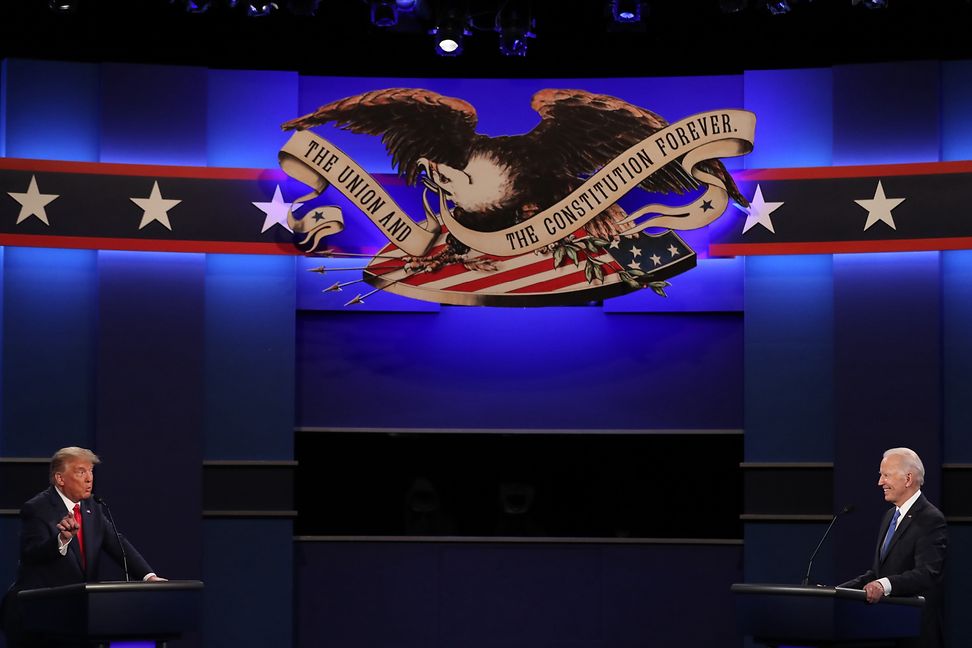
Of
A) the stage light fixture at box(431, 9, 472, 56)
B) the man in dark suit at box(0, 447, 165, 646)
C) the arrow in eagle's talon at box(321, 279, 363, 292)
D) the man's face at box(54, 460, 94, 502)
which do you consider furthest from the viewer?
the arrow in eagle's talon at box(321, 279, 363, 292)

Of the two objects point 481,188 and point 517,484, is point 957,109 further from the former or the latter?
point 517,484

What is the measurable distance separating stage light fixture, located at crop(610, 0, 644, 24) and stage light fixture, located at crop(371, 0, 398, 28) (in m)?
1.20

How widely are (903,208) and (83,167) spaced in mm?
4772

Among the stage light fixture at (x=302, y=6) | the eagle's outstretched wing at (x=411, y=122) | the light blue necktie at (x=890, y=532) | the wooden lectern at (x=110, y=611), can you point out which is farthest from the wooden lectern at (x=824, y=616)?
the stage light fixture at (x=302, y=6)

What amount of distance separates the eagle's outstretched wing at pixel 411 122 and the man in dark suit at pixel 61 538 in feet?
8.98

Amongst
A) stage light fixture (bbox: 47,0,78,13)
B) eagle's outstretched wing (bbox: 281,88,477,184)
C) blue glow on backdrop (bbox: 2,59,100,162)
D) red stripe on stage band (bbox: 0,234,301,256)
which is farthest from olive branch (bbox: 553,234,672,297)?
stage light fixture (bbox: 47,0,78,13)

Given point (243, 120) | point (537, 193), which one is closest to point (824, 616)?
point (537, 193)

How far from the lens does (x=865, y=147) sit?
6969 mm

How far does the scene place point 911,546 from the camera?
519cm

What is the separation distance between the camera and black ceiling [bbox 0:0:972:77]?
705cm

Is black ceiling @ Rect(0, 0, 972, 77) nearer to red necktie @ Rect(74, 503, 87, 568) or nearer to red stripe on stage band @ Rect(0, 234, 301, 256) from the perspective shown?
red stripe on stage band @ Rect(0, 234, 301, 256)

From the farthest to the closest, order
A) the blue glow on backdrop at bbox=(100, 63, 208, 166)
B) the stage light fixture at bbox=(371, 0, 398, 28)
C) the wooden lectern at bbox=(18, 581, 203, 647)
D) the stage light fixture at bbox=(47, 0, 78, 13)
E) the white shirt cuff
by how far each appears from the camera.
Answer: the blue glow on backdrop at bbox=(100, 63, 208, 166), the stage light fixture at bbox=(371, 0, 398, 28), the stage light fixture at bbox=(47, 0, 78, 13), the white shirt cuff, the wooden lectern at bbox=(18, 581, 203, 647)

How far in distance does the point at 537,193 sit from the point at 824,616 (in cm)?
331

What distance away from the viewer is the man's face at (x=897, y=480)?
5.30m
